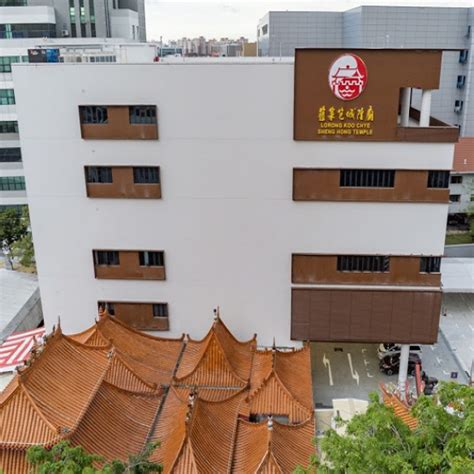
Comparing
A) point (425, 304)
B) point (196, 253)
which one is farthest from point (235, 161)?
point (425, 304)

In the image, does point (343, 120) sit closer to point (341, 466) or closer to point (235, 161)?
point (235, 161)

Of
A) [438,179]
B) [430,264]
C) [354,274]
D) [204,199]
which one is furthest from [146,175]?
A: [430,264]

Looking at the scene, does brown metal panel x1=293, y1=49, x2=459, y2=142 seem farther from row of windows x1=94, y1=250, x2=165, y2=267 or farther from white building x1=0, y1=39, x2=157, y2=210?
white building x1=0, y1=39, x2=157, y2=210

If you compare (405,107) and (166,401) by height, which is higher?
(405,107)

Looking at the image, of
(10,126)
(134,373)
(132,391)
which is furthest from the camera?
(10,126)

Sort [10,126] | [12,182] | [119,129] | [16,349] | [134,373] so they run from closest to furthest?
[134,373] < [119,129] < [16,349] < [10,126] < [12,182]

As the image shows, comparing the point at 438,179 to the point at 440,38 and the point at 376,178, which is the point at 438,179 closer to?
the point at 376,178
